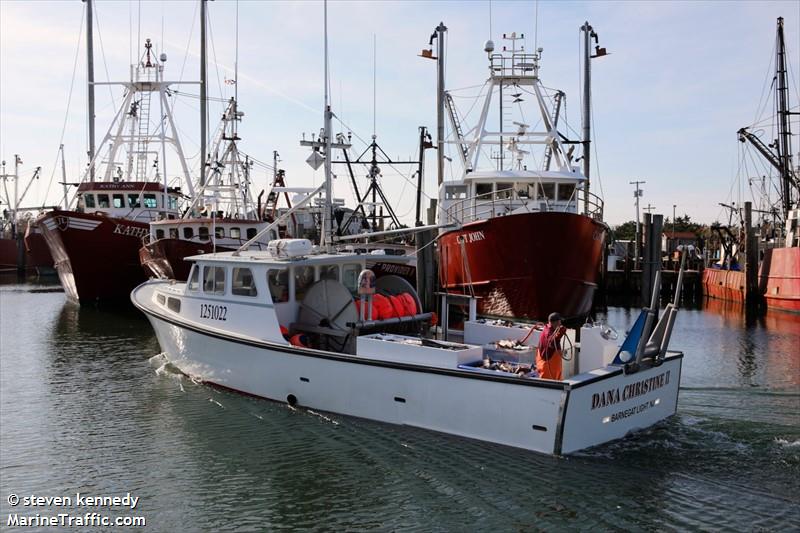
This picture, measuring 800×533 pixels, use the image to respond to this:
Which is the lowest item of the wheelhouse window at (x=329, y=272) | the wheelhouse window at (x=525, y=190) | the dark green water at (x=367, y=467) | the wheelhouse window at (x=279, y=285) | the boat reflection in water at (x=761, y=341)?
the dark green water at (x=367, y=467)

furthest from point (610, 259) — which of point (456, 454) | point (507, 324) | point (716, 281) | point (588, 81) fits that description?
point (456, 454)

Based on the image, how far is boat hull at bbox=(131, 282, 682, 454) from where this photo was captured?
8.62 m

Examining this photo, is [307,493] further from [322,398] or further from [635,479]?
[635,479]

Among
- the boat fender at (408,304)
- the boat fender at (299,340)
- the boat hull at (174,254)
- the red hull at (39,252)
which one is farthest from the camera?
the red hull at (39,252)

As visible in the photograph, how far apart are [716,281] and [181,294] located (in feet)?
97.7

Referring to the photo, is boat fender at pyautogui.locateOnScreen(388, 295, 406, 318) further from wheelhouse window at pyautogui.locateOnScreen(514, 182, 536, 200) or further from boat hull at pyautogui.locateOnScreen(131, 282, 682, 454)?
wheelhouse window at pyautogui.locateOnScreen(514, 182, 536, 200)

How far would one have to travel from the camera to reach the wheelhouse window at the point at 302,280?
12.1 metres

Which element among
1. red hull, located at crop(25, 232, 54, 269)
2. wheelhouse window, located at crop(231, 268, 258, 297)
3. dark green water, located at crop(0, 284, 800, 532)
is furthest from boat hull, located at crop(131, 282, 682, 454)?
red hull, located at crop(25, 232, 54, 269)

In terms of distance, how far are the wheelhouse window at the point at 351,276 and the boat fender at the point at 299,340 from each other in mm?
1340

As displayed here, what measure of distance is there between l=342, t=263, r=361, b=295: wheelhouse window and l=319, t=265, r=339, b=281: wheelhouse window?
131mm

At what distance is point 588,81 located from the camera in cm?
3231

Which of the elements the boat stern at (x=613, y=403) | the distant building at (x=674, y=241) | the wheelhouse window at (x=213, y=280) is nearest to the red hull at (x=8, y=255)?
the wheelhouse window at (x=213, y=280)

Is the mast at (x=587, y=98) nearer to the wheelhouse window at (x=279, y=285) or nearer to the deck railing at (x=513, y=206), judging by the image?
the deck railing at (x=513, y=206)

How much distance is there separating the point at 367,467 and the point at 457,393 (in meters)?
1.55
